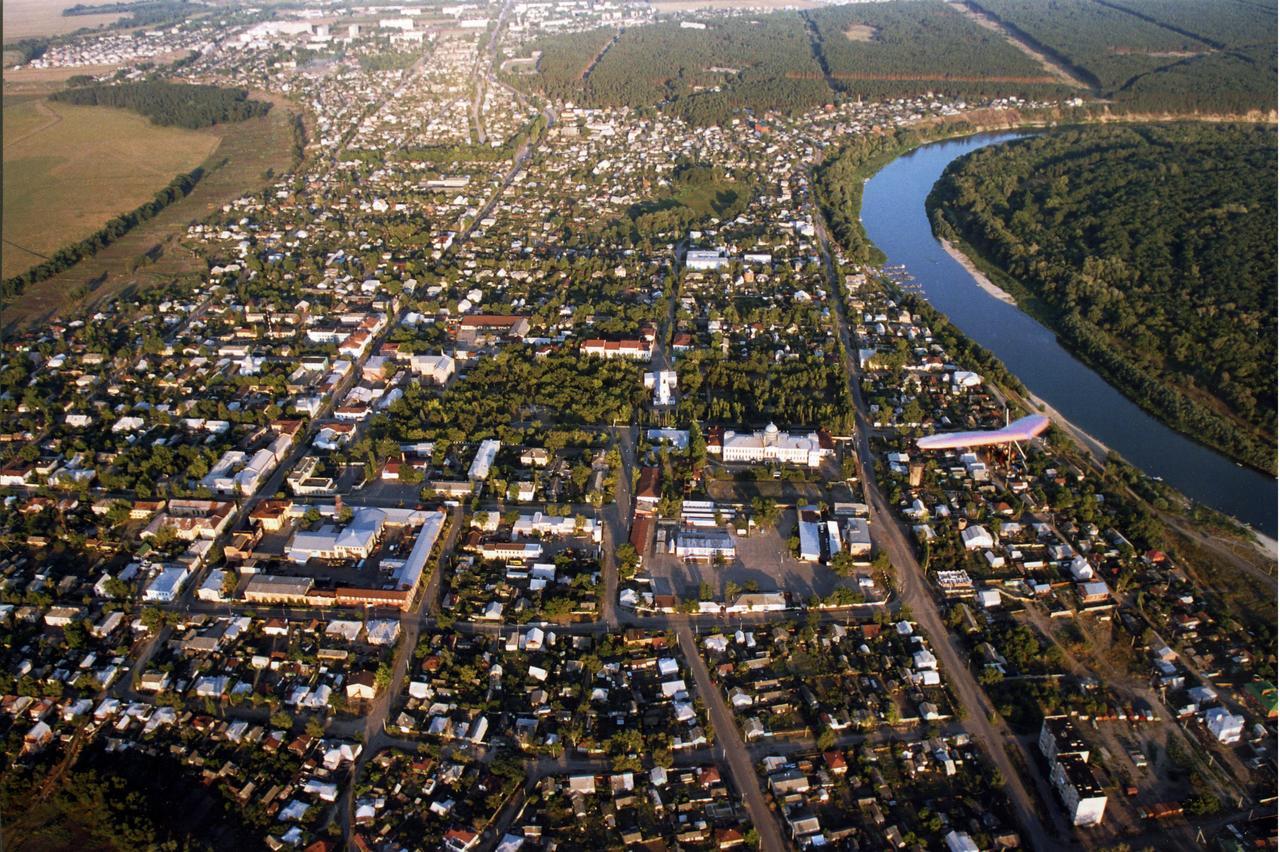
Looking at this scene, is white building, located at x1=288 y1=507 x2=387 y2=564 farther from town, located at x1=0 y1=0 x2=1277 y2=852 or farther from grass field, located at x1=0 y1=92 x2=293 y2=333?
grass field, located at x1=0 y1=92 x2=293 y2=333

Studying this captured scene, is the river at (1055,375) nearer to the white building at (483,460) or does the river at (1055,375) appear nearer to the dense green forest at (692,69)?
the white building at (483,460)

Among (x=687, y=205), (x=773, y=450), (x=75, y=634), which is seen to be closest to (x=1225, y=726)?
(x=773, y=450)

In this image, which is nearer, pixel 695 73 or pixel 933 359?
pixel 933 359

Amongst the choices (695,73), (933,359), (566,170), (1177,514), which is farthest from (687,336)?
(695,73)

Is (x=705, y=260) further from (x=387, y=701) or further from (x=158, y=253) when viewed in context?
(x=387, y=701)

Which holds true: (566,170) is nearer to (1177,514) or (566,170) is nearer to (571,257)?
(571,257)
